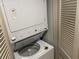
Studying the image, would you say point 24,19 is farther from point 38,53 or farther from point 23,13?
point 38,53

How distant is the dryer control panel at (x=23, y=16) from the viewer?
1.18 meters

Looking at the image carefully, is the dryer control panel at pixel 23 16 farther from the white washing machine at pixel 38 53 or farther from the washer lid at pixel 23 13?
the white washing machine at pixel 38 53

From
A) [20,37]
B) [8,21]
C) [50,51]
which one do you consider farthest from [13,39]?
[50,51]

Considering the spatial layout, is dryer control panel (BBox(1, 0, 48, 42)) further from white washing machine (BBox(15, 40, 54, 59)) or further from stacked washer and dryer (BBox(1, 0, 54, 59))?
white washing machine (BBox(15, 40, 54, 59))

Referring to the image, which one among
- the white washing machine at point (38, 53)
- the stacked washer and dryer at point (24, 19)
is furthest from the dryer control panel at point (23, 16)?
the white washing machine at point (38, 53)

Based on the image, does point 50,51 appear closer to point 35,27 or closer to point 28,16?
point 35,27

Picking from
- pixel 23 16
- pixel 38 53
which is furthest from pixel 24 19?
pixel 38 53

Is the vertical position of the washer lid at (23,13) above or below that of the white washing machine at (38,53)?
above

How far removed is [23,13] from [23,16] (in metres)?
0.05

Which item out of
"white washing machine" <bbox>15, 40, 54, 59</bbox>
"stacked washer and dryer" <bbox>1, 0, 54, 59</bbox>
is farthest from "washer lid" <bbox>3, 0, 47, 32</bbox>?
"white washing machine" <bbox>15, 40, 54, 59</bbox>

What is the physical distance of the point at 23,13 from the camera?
1338mm

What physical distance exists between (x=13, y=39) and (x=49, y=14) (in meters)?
0.99

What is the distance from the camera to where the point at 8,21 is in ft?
3.90

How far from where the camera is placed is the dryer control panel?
1179 mm
